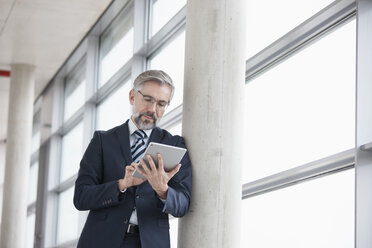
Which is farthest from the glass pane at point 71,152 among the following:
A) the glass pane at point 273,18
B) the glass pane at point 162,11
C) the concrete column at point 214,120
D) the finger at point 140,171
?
the finger at point 140,171

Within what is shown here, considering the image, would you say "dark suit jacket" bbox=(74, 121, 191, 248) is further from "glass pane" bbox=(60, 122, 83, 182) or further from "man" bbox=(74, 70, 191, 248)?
"glass pane" bbox=(60, 122, 83, 182)

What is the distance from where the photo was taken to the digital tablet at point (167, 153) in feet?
11.0

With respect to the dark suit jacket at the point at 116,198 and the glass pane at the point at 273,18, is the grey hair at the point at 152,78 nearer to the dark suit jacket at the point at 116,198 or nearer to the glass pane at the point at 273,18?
the dark suit jacket at the point at 116,198

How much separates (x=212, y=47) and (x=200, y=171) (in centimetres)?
77

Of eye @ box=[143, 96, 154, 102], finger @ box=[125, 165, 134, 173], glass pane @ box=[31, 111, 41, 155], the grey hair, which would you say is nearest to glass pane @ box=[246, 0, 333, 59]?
the grey hair

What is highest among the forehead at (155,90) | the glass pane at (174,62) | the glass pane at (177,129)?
the glass pane at (174,62)

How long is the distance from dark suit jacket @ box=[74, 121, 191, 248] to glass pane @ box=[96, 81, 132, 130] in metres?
5.08

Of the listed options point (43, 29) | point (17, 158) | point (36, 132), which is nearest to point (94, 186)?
point (43, 29)

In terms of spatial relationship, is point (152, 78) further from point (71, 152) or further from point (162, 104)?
point (71, 152)

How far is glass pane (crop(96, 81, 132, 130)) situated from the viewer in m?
9.30

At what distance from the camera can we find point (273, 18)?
5.19 m

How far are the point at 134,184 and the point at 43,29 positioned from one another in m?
8.04

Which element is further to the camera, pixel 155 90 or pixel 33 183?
pixel 33 183

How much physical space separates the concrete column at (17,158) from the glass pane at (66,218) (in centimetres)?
69
